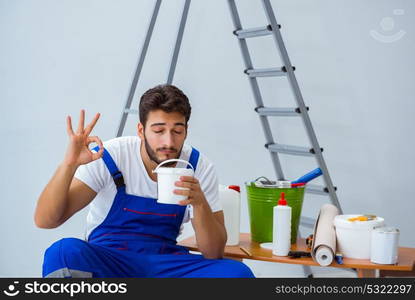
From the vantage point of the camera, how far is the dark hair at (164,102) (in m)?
2.21

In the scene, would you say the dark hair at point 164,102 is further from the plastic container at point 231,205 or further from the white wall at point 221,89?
the white wall at point 221,89

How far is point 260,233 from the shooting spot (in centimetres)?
255

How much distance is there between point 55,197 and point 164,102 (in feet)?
1.86

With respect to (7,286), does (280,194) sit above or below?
above

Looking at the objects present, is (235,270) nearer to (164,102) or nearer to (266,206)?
(266,206)

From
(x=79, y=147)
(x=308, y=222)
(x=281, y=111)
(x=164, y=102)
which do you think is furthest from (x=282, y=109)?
(x=79, y=147)

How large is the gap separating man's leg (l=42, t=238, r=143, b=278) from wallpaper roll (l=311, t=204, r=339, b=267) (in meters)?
0.70

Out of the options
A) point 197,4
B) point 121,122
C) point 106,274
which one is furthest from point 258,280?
point 197,4

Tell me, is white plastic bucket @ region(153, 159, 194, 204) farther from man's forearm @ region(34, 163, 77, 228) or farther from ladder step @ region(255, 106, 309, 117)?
ladder step @ region(255, 106, 309, 117)

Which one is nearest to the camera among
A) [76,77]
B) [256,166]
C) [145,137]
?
[145,137]

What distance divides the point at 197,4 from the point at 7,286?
91.0 inches

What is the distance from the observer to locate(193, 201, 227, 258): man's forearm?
7.02ft

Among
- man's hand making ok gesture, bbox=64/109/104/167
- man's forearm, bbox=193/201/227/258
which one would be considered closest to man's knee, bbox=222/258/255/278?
man's forearm, bbox=193/201/227/258

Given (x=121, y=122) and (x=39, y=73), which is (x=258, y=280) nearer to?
(x=121, y=122)
